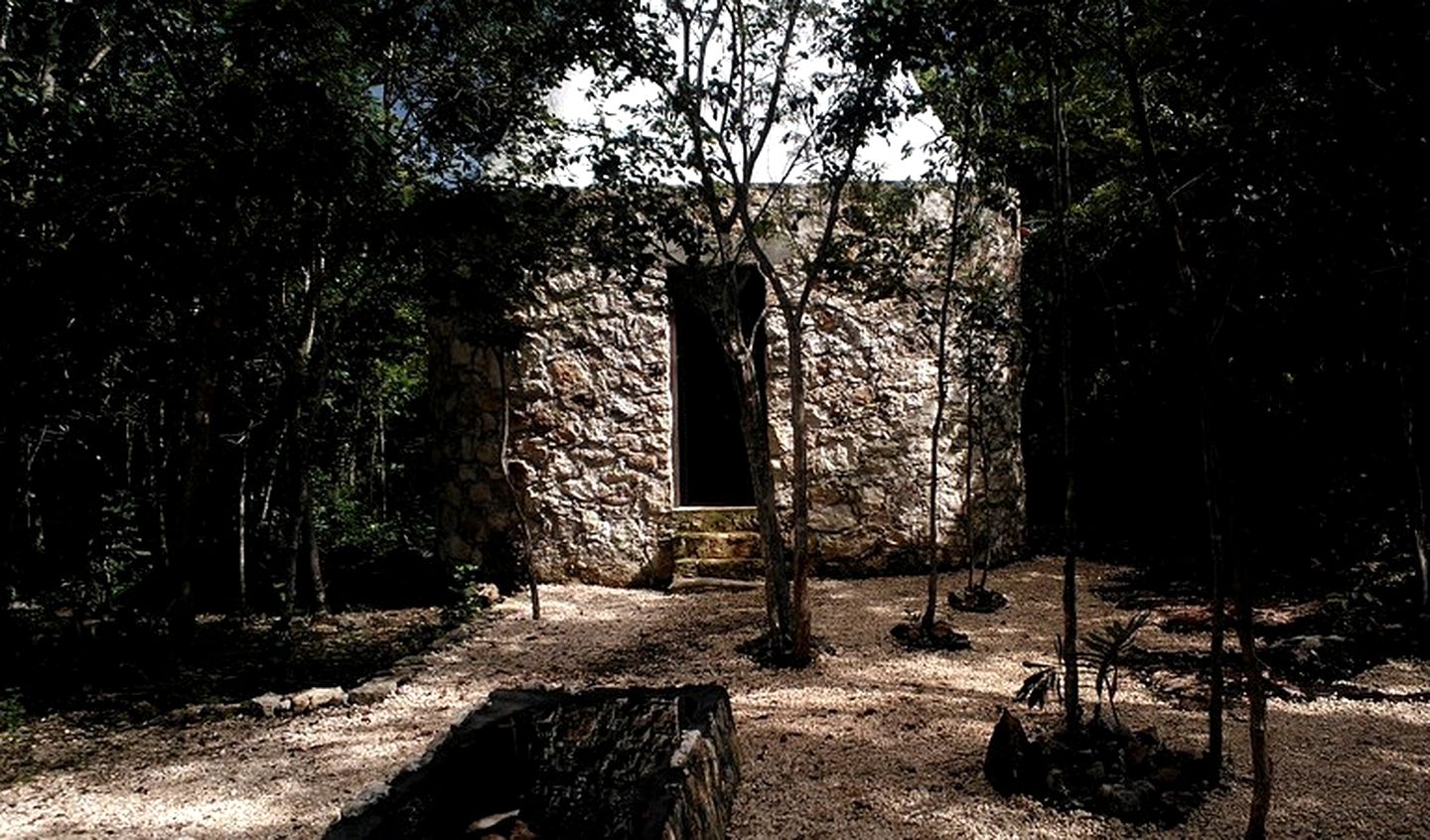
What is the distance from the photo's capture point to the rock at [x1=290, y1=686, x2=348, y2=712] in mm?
4641

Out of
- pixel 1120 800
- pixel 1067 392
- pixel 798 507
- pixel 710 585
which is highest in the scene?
pixel 1067 392

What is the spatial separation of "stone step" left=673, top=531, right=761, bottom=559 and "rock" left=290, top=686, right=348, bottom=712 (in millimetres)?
3435

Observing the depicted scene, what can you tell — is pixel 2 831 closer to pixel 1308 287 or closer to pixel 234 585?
pixel 234 585

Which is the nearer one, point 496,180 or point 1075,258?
point 496,180

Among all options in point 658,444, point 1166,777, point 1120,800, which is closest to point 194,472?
point 658,444

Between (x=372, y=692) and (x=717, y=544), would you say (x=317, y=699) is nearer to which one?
(x=372, y=692)

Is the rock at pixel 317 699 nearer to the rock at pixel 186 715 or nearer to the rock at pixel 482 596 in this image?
the rock at pixel 186 715

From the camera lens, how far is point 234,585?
8492 millimetres

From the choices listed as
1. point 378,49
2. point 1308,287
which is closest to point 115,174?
point 378,49

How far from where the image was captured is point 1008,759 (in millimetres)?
3213

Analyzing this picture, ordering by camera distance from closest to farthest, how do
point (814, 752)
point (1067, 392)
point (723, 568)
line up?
point (1067, 392), point (814, 752), point (723, 568)

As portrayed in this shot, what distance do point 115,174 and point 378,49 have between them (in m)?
1.66

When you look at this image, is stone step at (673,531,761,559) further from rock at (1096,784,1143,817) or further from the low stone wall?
rock at (1096,784,1143,817)

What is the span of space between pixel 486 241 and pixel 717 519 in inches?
136
